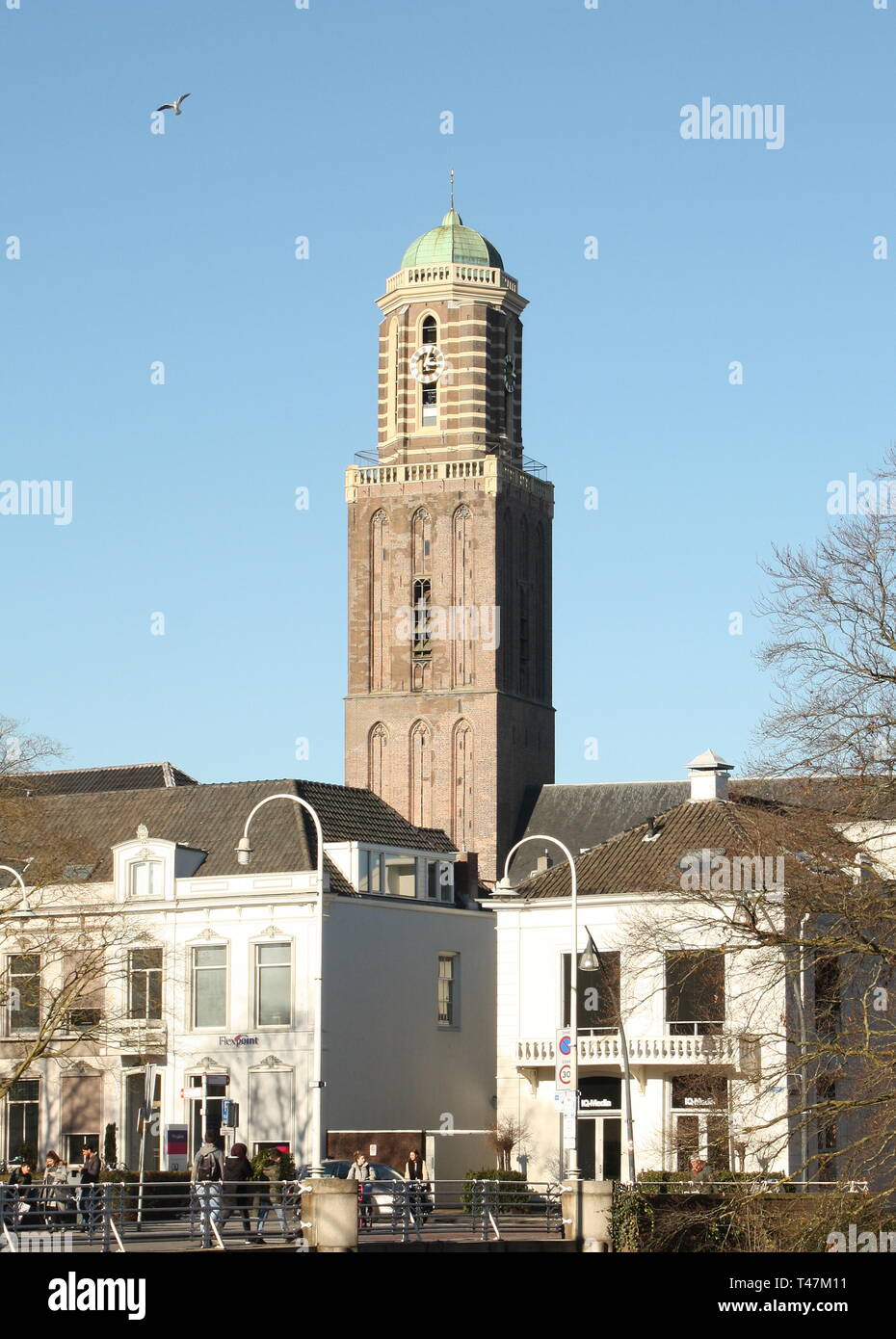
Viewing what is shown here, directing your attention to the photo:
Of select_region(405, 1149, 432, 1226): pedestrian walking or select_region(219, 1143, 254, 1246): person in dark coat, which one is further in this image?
select_region(405, 1149, 432, 1226): pedestrian walking

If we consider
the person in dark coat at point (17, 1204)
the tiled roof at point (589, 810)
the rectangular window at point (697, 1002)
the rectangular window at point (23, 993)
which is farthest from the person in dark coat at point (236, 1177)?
the tiled roof at point (589, 810)

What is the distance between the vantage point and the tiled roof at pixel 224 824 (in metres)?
64.4

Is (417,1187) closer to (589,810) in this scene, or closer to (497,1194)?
(497,1194)

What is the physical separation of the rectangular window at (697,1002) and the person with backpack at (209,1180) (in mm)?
13306

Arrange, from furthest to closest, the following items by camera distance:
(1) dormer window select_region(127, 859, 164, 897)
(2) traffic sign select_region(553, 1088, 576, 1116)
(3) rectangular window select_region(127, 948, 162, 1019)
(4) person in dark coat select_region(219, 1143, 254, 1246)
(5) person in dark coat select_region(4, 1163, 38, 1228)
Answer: (1) dormer window select_region(127, 859, 164, 897) → (3) rectangular window select_region(127, 948, 162, 1019) → (2) traffic sign select_region(553, 1088, 576, 1116) → (4) person in dark coat select_region(219, 1143, 254, 1246) → (5) person in dark coat select_region(4, 1163, 38, 1228)

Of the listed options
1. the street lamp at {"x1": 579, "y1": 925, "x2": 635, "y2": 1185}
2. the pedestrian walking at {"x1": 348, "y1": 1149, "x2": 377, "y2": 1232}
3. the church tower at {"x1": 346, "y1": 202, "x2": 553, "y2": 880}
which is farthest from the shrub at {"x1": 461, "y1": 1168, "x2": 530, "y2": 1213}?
the church tower at {"x1": 346, "y1": 202, "x2": 553, "y2": 880}

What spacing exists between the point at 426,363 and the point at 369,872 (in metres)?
46.5

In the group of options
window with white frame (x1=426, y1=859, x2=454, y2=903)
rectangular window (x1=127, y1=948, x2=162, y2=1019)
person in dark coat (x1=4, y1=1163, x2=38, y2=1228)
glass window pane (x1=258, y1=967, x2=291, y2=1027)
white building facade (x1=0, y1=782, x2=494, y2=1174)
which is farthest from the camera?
window with white frame (x1=426, y1=859, x2=454, y2=903)

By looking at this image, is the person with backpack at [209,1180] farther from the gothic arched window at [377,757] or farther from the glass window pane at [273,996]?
the gothic arched window at [377,757]

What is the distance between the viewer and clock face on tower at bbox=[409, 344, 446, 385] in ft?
352

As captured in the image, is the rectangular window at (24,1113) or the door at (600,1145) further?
the rectangular window at (24,1113)

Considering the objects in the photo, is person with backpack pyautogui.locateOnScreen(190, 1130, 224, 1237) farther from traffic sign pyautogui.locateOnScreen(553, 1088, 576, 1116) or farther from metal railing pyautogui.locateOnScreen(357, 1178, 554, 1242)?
traffic sign pyautogui.locateOnScreen(553, 1088, 576, 1116)

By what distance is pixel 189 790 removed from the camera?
70188 mm

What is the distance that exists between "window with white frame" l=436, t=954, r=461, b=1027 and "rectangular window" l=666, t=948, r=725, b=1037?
1090 cm
